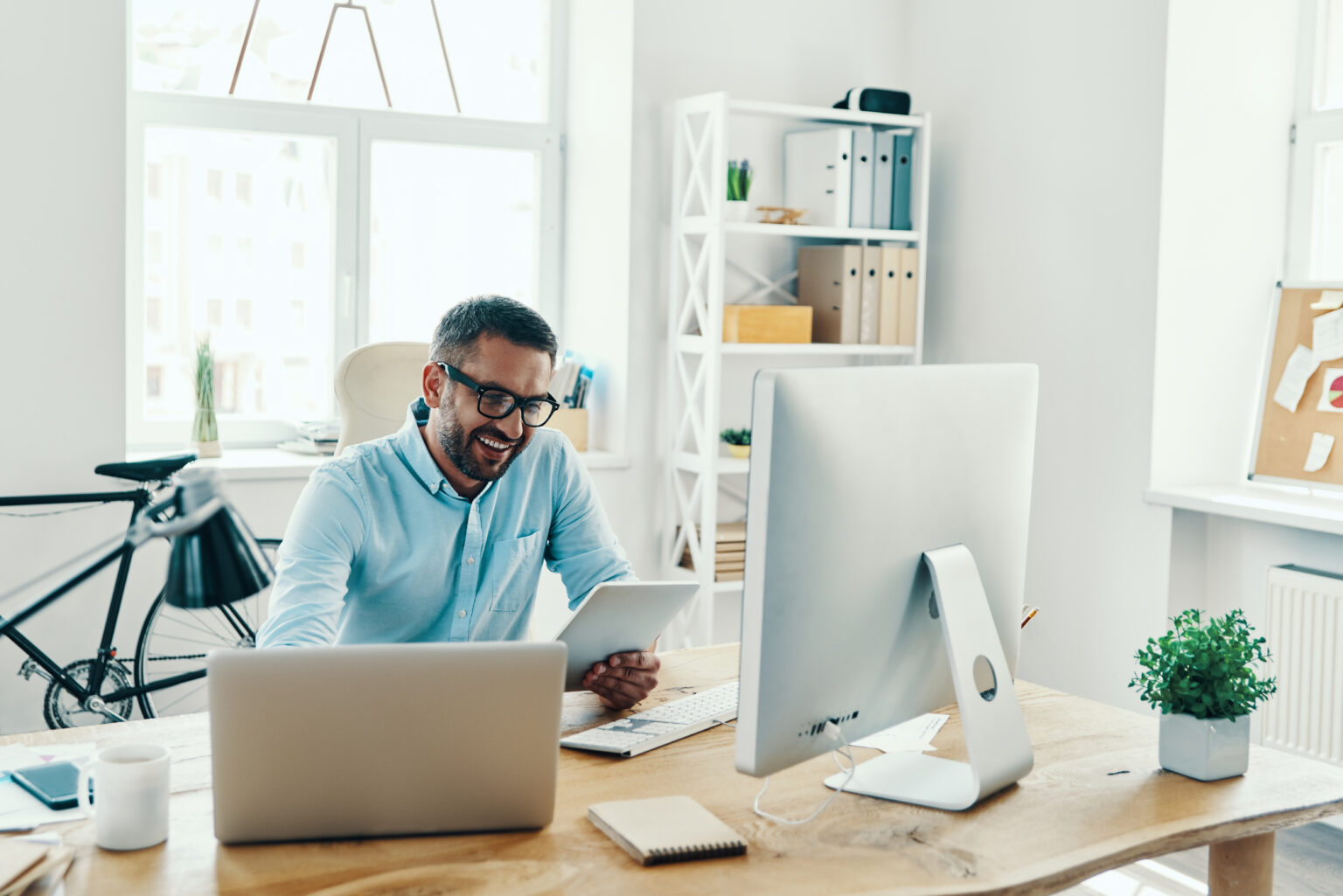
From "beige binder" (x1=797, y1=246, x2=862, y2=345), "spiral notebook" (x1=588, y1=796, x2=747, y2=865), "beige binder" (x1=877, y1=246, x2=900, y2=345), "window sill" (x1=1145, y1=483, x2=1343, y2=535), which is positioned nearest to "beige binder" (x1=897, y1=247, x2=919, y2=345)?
"beige binder" (x1=877, y1=246, x2=900, y2=345)

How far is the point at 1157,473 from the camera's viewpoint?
3.29 meters

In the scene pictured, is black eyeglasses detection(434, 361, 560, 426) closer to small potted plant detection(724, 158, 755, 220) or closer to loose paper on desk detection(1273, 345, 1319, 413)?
small potted plant detection(724, 158, 755, 220)

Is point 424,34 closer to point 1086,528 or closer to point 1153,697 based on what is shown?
point 1086,528

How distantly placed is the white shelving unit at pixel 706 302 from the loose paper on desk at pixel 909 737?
1.80 meters

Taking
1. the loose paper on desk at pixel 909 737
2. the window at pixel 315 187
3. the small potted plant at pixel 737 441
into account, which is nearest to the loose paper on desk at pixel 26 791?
the loose paper on desk at pixel 909 737

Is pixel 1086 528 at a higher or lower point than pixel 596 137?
lower

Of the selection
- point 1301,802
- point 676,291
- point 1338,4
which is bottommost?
point 1301,802

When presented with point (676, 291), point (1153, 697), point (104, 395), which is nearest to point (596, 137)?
point (676, 291)

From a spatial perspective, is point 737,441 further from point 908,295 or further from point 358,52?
point 358,52

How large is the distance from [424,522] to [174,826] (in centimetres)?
70

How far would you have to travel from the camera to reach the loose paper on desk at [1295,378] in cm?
324

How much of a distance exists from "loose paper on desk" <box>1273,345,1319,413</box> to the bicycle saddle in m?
2.81

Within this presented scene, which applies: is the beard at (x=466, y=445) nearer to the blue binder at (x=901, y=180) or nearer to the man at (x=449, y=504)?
the man at (x=449, y=504)

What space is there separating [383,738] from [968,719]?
66 cm
